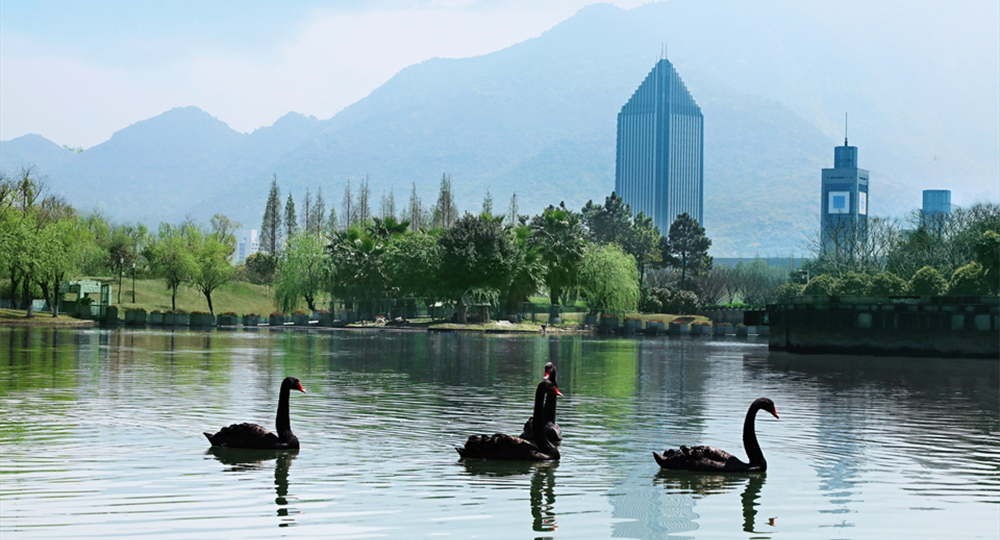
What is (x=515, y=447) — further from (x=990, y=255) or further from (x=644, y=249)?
(x=644, y=249)

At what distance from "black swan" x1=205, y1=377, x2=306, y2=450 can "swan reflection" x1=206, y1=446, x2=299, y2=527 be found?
10 centimetres

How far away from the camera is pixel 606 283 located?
3947 inches

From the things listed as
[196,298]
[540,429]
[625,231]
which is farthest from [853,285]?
[625,231]

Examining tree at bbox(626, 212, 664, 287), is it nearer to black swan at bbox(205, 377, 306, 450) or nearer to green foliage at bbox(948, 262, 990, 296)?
green foliage at bbox(948, 262, 990, 296)

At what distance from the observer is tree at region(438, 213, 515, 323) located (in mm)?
90312

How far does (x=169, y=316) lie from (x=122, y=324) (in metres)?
3.88

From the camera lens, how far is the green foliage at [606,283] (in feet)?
329

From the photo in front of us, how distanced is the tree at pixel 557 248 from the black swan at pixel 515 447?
8270 centimetres

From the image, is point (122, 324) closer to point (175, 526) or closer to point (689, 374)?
point (689, 374)

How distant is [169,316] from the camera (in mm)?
88750

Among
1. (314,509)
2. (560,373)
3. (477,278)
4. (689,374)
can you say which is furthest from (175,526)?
(477,278)

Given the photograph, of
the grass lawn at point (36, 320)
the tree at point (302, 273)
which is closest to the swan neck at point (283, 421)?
the grass lawn at point (36, 320)

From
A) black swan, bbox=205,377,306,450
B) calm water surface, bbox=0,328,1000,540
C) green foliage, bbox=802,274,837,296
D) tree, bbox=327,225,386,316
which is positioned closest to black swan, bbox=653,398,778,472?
calm water surface, bbox=0,328,1000,540

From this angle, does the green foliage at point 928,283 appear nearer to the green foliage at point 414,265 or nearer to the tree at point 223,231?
the green foliage at point 414,265
